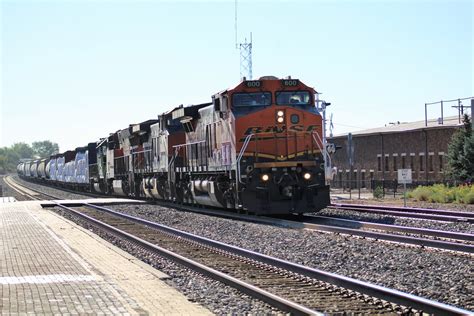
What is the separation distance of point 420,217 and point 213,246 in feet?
24.3

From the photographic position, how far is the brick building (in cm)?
4722

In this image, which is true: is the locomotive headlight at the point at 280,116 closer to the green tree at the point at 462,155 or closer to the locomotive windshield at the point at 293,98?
the locomotive windshield at the point at 293,98

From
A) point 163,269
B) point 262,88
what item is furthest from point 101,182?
point 163,269

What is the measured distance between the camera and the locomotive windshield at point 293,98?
20719 mm

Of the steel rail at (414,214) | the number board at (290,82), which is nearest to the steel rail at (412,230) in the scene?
the steel rail at (414,214)

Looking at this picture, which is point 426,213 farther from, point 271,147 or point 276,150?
point 271,147

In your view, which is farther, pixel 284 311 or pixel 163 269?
pixel 163 269

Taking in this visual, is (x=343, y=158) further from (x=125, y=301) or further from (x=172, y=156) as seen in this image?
(x=125, y=301)

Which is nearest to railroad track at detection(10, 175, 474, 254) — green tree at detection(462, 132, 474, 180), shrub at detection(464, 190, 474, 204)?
shrub at detection(464, 190, 474, 204)

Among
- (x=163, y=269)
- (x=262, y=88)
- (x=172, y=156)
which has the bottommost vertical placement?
(x=163, y=269)

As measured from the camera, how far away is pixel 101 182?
157 feet

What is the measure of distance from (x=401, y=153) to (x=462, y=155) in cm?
1360

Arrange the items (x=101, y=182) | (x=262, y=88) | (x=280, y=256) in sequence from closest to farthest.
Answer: (x=280, y=256) < (x=262, y=88) < (x=101, y=182)

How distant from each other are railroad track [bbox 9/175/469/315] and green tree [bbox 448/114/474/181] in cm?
2552
